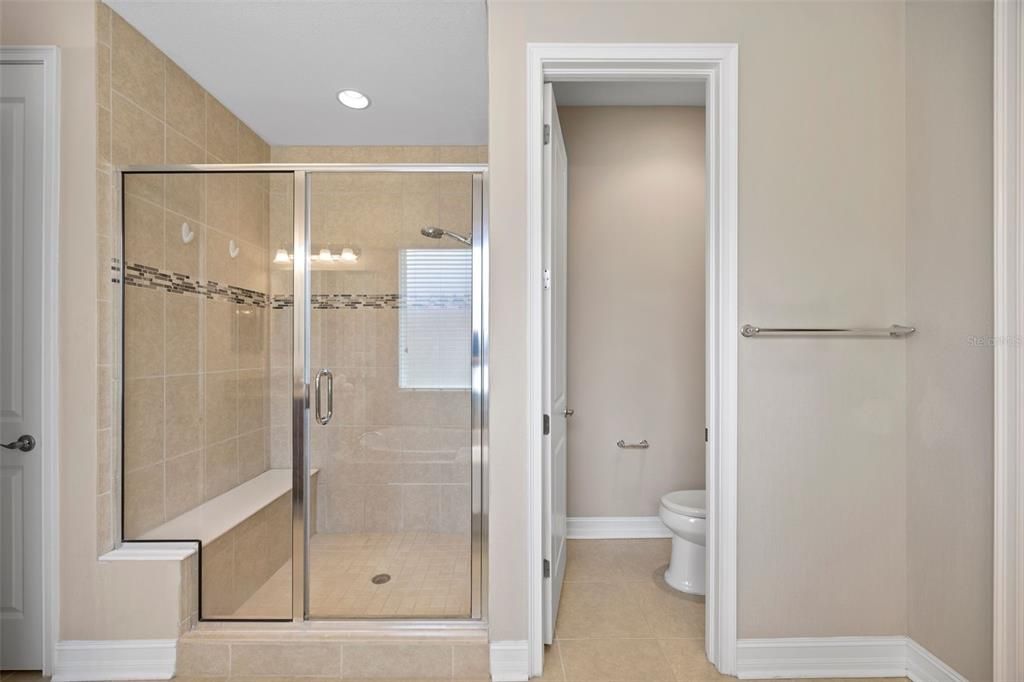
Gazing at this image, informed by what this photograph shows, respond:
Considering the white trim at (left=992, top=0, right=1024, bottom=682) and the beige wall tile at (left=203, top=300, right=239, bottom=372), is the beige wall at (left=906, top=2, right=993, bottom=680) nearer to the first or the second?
the white trim at (left=992, top=0, right=1024, bottom=682)

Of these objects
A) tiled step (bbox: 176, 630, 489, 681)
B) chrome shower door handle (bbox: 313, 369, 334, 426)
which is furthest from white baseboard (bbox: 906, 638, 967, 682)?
chrome shower door handle (bbox: 313, 369, 334, 426)

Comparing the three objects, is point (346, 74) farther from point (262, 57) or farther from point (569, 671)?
point (569, 671)

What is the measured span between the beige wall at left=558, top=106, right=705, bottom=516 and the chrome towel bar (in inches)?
51.6

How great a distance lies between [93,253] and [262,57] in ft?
3.47

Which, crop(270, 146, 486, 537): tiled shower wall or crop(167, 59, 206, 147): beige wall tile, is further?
crop(167, 59, 206, 147): beige wall tile

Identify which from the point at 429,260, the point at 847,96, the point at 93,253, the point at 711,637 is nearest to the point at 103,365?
the point at 93,253

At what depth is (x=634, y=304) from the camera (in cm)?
321

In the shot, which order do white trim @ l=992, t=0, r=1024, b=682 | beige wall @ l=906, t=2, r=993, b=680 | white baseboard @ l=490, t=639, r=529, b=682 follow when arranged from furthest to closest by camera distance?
white baseboard @ l=490, t=639, r=529, b=682 → beige wall @ l=906, t=2, r=993, b=680 → white trim @ l=992, t=0, r=1024, b=682

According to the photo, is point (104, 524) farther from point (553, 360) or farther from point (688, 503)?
point (688, 503)

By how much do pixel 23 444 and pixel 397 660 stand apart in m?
1.50

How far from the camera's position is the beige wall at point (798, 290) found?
188 centimetres

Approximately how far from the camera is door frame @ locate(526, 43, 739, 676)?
6.15 feet

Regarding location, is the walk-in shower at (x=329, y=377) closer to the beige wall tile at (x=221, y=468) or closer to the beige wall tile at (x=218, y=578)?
the beige wall tile at (x=218, y=578)

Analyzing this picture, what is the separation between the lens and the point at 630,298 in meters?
3.21
